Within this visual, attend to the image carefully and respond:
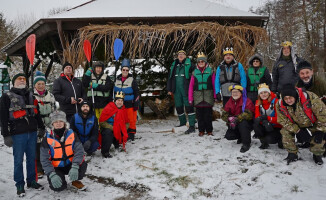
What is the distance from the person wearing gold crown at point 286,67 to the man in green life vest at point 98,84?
10.8 feet

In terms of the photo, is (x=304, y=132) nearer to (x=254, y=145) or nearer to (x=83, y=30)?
(x=254, y=145)

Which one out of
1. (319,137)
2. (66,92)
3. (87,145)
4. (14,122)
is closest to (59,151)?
(14,122)

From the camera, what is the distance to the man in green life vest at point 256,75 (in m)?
4.63

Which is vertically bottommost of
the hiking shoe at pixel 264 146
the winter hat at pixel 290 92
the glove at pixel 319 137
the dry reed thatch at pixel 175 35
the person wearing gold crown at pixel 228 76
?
the hiking shoe at pixel 264 146

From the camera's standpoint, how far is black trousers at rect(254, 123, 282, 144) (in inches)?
151

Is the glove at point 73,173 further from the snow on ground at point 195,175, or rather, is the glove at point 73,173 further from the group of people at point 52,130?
the snow on ground at point 195,175

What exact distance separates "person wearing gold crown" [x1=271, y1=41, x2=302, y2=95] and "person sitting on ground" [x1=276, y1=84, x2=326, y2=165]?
119 cm

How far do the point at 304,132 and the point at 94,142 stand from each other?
3.15 m

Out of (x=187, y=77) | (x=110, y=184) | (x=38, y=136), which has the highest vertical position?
(x=187, y=77)

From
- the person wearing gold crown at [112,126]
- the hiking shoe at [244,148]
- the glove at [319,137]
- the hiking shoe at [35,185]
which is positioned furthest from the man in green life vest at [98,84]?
the glove at [319,137]

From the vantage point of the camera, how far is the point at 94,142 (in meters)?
3.82

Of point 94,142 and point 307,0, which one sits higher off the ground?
point 307,0

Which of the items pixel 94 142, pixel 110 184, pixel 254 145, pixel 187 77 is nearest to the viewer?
pixel 110 184

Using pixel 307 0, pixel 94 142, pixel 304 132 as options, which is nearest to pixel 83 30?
pixel 94 142
